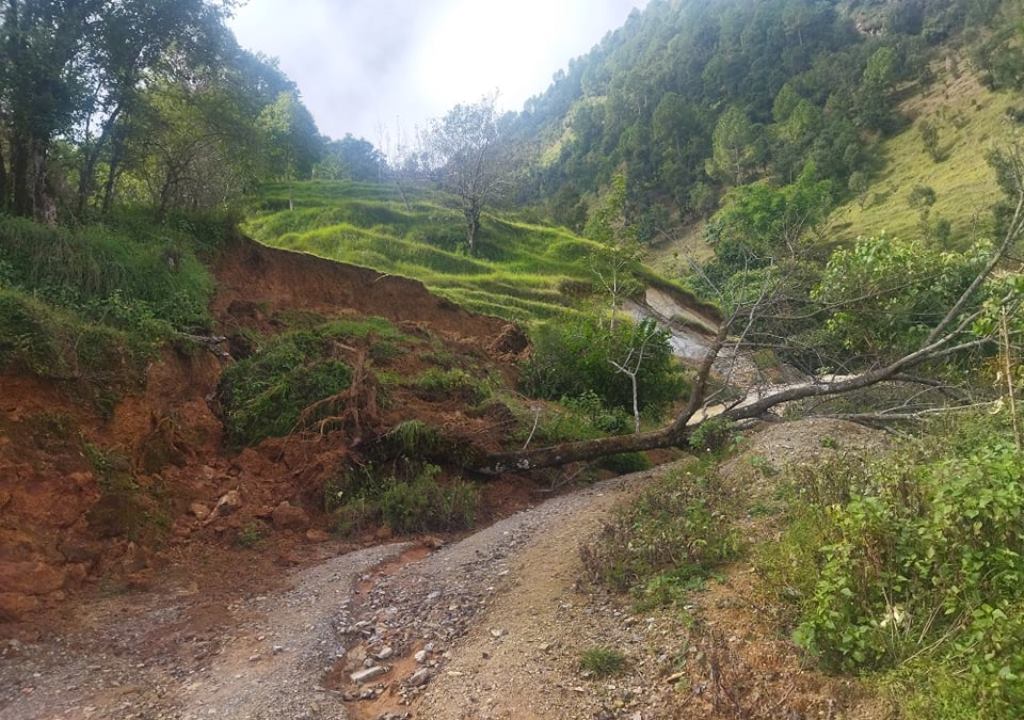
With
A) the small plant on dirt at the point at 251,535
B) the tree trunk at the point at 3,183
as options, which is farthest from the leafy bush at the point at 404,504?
the tree trunk at the point at 3,183

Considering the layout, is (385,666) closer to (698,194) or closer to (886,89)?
(698,194)

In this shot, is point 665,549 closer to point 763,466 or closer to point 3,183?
point 763,466

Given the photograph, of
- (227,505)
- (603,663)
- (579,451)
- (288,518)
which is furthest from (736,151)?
(603,663)

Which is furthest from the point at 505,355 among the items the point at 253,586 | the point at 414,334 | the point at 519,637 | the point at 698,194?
the point at 698,194

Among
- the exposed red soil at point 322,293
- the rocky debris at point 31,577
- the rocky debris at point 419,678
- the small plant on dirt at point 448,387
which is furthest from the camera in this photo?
the exposed red soil at point 322,293

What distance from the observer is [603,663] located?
429cm

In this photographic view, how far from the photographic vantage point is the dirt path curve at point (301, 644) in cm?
441

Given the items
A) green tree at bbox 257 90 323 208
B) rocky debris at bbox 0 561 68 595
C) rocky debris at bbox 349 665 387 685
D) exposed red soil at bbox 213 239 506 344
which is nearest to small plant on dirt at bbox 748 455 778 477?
rocky debris at bbox 349 665 387 685

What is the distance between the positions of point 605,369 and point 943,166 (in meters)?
63.8

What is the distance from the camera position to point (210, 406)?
377 inches

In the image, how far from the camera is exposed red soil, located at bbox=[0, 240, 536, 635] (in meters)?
5.96

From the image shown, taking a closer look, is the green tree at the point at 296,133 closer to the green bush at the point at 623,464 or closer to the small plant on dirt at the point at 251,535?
the green bush at the point at 623,464

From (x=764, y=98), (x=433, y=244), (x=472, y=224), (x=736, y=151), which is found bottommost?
(x=433, y=244)

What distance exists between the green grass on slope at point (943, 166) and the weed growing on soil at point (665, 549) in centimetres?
4713
